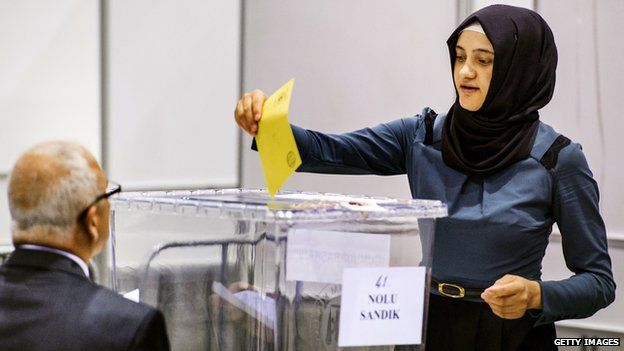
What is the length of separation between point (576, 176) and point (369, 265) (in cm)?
59

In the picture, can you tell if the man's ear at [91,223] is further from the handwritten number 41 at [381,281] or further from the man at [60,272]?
the handwritten number 41 at [381,281]

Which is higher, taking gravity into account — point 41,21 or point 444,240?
point 41,21

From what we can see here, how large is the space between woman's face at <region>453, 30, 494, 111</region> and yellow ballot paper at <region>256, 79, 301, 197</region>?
0.48 m

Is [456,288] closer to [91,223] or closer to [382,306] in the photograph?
A: [382,306]

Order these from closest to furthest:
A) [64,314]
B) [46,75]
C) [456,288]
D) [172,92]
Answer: [64,314] < [456,288] < [46,75] < [172,92]

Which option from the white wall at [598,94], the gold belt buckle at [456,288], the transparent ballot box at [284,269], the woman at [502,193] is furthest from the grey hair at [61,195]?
the white wall at [598,94]

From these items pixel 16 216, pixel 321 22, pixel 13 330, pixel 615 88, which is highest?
pixel 321 22

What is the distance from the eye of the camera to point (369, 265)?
1.28 m

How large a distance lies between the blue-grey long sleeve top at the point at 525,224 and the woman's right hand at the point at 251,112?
0.25 metres

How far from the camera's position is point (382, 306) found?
4.21ft

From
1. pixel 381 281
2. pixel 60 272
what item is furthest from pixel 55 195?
pixel 381 281

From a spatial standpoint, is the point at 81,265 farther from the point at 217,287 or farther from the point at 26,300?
the point at 217,287

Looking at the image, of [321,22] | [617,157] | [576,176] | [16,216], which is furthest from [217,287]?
[321,22]

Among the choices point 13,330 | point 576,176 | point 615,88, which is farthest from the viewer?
point 615,88
